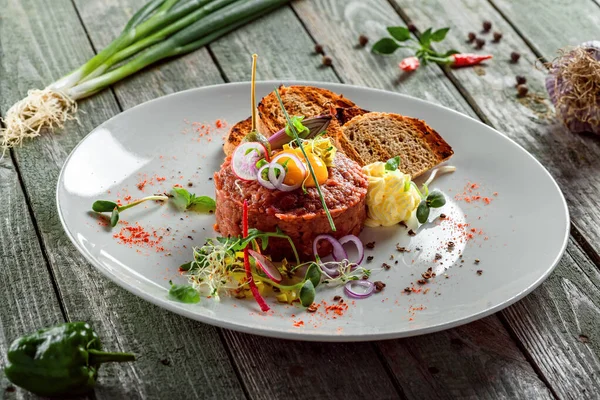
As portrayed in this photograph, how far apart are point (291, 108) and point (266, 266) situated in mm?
1145

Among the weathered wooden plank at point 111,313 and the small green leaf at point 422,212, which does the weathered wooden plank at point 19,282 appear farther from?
the small green leaf at point 422,212

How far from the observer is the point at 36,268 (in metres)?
3.48

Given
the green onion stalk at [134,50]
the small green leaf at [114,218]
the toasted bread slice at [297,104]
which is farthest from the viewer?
the green onion stalk at [134,50]

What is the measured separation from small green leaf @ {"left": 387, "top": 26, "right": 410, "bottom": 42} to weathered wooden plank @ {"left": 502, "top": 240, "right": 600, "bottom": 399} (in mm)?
1917

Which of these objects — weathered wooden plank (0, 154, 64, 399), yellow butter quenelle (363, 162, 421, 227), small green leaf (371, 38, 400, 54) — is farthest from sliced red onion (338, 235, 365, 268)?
small green leaf (371, 38, 400, 54)

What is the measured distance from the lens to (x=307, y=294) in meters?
3.11

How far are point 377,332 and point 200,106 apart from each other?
1.79 metres

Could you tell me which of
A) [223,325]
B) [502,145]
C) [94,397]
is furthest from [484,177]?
[94,397]

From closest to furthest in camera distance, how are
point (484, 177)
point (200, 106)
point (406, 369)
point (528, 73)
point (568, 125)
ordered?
point (406, 369)
point (484, 177)
point (200, 106)
point (568, 125)
point (528, 73)

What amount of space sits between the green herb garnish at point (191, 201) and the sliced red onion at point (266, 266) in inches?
22.0

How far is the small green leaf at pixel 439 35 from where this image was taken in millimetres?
4934

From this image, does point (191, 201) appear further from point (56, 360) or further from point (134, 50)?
point (134, 50)

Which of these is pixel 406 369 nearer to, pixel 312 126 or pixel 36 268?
pixel 312 126

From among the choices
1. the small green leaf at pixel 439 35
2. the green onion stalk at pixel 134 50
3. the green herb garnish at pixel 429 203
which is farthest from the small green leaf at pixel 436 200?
the green onion stalk at pixel 134 50
